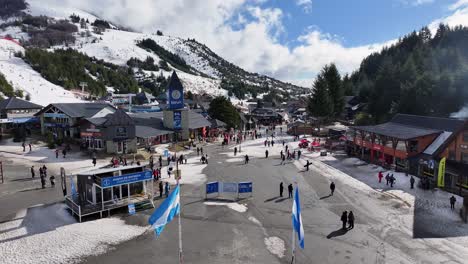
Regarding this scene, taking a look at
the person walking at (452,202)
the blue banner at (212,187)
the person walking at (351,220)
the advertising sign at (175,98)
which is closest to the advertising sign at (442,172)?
the person walking at (452,202)

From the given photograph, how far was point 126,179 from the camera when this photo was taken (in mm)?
20344

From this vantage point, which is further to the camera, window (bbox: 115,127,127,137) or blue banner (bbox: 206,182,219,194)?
window (bbox: 115,127,127,137)

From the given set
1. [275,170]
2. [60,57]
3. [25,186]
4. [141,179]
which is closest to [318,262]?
[141,179]

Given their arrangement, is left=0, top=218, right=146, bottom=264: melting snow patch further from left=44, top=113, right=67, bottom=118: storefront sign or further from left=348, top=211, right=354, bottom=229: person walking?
left=44, top=113, right=67, bottom=118: storefront sign

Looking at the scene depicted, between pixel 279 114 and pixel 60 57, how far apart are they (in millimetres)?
74150

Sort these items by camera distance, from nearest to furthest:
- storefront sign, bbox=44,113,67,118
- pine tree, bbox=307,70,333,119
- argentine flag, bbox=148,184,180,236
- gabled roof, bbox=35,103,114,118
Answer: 1. argentine flag, bbox=148,184,180,236
2. gabled roof, bbox=35,103,114,118
3. storefront sign, bbox=44,113,67,118
4. pine tree, bbox=307,70,333,119

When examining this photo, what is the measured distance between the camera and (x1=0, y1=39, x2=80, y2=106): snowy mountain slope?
235ft

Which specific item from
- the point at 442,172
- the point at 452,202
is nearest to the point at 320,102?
the point at 442,172

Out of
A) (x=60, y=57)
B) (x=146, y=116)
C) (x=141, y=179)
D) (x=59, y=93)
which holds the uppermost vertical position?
(x=60, y=57)

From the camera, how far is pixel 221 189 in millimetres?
22922

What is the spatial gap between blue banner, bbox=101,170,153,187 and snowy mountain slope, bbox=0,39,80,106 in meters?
56.2

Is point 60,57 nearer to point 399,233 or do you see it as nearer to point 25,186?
point 25,186

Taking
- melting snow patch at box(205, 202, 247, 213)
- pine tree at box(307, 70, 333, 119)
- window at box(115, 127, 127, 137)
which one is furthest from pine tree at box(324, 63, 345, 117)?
melting snow patch at box(205, 202, 247, 213)

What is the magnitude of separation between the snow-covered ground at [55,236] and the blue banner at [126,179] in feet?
7.08
